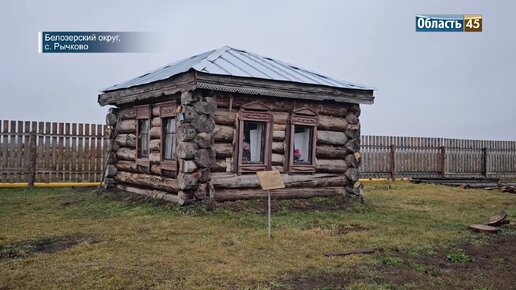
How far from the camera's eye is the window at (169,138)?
12.7 meters

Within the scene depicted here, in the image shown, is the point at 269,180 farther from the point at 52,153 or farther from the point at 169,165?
the point at 52,153

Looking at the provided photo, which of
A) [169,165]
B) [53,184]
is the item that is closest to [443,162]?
[169,165]

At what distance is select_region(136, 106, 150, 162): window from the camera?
13945mm

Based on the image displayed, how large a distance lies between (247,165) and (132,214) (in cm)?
307

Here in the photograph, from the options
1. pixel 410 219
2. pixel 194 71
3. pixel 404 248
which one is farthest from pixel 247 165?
pixel 404 248

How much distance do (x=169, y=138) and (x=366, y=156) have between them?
12.7 metres

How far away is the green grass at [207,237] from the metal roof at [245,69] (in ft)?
10.6

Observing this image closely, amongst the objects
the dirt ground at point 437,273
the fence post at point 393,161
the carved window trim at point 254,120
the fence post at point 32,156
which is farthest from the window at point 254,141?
the fence post at point 393,161

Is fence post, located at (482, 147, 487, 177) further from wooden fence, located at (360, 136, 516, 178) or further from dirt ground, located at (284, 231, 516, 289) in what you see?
dirt ground, located at (284, 231, 516, 289)

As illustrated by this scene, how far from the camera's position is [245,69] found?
12.4 metres

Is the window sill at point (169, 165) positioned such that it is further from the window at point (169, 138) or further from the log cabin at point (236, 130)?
the window at point (169, 138)

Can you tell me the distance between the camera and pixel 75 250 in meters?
7.38

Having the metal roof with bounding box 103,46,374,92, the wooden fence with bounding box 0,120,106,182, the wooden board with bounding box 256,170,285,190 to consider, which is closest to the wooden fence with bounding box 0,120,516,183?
the wooden fence with bounding box 0,120,106,182

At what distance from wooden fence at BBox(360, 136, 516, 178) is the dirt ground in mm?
15227
